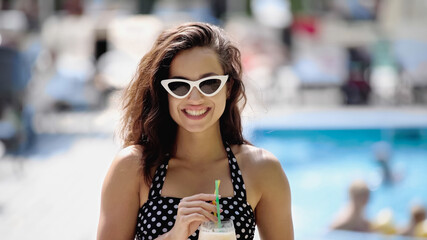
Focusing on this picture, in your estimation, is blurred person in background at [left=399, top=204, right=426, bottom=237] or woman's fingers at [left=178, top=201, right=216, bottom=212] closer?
woman's fingers at [left=178, top=201, right=216, bottom=212]

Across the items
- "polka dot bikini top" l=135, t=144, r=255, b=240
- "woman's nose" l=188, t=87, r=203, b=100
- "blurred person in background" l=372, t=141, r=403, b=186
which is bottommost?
"blurred person in background" l=372, t=141, r=403, b=186

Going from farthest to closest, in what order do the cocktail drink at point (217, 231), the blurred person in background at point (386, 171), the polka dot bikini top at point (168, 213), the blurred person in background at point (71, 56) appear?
the blurred person in background at point (71, 56)
the blurred person in background at point (386, 171)
the polka dot bikini top at point (168, 213)
the cocktail drink at point (217, 231)

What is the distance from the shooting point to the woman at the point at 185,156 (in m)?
1.80

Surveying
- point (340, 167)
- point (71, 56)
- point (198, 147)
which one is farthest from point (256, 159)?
point (71, 56)

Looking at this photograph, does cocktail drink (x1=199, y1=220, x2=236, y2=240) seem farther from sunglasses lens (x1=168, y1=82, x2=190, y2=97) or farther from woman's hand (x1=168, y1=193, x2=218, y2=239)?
sunglasses lens (x1=168, y1=82, x2=190, y2=97)

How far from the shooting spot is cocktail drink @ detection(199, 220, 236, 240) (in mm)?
1608

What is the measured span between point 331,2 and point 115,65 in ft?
16.7

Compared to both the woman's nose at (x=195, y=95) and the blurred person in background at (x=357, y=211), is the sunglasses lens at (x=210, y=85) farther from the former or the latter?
the blurred person in background at (x=357, y=211)

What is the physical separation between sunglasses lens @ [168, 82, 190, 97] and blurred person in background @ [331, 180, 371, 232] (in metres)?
3.38

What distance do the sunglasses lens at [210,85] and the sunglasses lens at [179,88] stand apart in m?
0.04

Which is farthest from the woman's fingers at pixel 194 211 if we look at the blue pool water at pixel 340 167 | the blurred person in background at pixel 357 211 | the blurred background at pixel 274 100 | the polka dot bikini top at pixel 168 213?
the blue pool water at pixel 340 167

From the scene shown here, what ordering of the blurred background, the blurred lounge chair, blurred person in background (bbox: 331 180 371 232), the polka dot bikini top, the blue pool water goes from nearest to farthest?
the polka dot bikini top < blurred person in background (bbox: 331 180 371 232) < the blurred background < the blue pool water < the blurred lounge chair

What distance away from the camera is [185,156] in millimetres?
1950

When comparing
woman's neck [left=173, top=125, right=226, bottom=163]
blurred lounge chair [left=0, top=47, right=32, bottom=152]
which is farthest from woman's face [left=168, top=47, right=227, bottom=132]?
blurred lounge chair [left=0, top=47, right=32, bottom=152]
